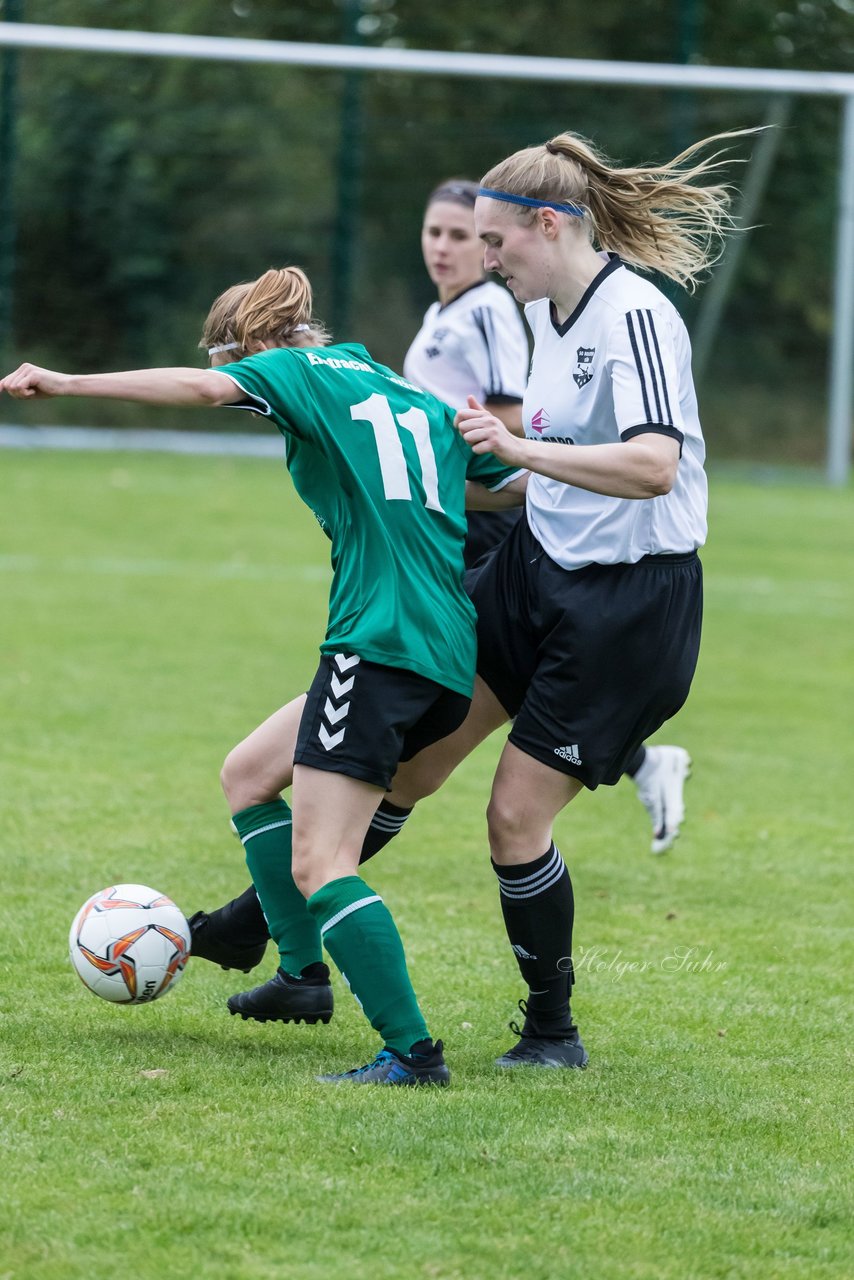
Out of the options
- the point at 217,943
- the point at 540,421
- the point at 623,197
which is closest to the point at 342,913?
the point at 217,943

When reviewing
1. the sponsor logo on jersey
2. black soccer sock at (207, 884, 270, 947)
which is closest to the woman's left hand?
the sponsor logo on jersey

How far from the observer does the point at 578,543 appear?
12.9 feet

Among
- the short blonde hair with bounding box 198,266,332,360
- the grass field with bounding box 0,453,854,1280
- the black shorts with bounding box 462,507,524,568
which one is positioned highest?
the short blonde hair with bounding box 198,266,332,360

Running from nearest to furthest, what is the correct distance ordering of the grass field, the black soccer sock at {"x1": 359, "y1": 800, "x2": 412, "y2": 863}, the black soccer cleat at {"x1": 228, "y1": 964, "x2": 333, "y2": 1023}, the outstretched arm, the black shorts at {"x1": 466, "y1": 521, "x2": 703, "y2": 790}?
the grass field
the outstretched arm
the black shorts at {"x1": 466, "y1": 521, "x2": 703, "y2": 790}
the black soccer cleat at {"x1": 228, "y1": 964, "x2": 333, "y2": 1023}
the black soccer sock at {"x1": 359, "y1": 800, "x2": 412, "y2": 863}

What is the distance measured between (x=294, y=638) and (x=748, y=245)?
12.8m

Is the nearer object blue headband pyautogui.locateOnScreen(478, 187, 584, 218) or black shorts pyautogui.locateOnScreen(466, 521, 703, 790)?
blue headband pyautogui.locateOnScreen(478, 187, 584, 218)

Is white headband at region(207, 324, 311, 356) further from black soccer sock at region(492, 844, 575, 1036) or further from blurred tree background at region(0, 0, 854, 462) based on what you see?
blurred tree background at region(0, 0, 854, 462)

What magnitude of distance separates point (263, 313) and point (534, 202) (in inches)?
26.0

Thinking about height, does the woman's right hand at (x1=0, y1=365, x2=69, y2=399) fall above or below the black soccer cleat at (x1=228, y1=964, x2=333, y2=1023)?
above

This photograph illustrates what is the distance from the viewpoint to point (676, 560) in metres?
→ 3.93

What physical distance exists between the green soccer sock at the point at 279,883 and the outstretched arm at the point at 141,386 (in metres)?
1.16

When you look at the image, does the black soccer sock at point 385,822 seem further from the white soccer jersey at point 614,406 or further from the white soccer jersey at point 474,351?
the white soccer jersey at point 474,351

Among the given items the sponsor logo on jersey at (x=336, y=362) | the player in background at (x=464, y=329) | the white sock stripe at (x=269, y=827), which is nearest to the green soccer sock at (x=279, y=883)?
the white sock stripe at (x=269, y=827)

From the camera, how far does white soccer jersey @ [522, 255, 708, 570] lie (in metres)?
3.60
